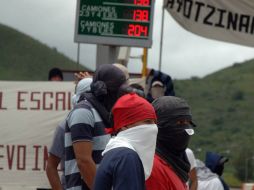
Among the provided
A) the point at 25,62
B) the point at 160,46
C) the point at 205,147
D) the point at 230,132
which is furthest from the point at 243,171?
the point at 160,46

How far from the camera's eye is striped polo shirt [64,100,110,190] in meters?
7.27

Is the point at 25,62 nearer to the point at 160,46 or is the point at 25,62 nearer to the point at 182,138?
the point at 160,46

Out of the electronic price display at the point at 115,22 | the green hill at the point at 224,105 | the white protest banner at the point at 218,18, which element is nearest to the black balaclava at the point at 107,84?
the electronic price display at the point at 115,22

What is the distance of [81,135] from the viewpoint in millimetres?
7238

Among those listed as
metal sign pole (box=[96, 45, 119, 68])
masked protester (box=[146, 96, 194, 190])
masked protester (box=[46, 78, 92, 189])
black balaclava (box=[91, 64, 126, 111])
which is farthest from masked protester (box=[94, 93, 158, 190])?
metal sign pole (box=[96, 45, 119, 68])

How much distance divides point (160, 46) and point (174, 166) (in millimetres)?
6070

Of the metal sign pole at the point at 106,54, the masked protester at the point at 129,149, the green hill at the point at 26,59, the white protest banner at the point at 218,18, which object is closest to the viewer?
the masked protester at the point at 129,149

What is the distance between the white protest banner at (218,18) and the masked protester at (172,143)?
6.84 metres

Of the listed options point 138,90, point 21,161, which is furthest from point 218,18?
point 138,90

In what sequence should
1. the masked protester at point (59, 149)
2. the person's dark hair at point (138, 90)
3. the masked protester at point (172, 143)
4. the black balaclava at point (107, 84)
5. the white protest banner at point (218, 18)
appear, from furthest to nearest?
the white protest banner at point (218, 18)
the masked protester at point (59, 149)
the person's dark hair at point (138, 90)
the black balaclava at point (107, 84)
the masked protester at point (172, 143)

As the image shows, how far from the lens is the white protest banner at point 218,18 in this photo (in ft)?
41.3

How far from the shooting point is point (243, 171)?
68.2 metres

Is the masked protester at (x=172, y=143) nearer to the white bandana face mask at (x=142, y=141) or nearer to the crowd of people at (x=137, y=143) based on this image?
the crowd of people at (x=137, y=143)

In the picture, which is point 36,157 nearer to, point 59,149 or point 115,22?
point 115,22
